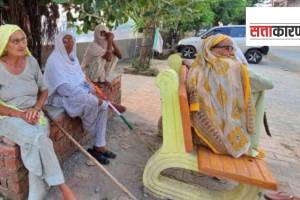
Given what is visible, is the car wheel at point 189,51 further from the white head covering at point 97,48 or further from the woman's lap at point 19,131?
the woman's lap at point 19,131

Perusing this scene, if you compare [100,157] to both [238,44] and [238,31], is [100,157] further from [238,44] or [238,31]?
[238,31]

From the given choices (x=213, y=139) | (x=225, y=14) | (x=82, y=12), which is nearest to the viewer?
(x=213, y=139)

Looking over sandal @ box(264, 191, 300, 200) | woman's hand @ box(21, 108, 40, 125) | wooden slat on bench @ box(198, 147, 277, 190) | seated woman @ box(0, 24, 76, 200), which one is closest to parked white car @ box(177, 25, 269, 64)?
sandal @ box(264, 191, 300, 200)

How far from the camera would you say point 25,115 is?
2.46 meters

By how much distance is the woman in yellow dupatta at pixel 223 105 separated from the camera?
265cm

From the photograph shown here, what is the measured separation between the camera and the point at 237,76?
2.70 m

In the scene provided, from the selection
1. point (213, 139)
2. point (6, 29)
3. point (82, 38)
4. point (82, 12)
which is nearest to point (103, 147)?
point (213, 139)

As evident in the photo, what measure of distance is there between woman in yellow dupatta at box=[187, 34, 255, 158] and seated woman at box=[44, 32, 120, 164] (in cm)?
106

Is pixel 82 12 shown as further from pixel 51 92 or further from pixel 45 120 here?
pixel 45 120

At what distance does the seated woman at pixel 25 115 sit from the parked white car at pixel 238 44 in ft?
38.5

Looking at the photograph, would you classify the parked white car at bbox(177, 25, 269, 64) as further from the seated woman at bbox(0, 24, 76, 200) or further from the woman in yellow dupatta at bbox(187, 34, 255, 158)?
the seated woman at bbox(0, 24, 76, 200)

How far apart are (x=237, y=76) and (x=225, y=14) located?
817 inches

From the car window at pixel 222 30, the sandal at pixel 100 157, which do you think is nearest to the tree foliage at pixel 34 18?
the sandal at pixel 100 157

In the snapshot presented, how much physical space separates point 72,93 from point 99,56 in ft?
3.80
